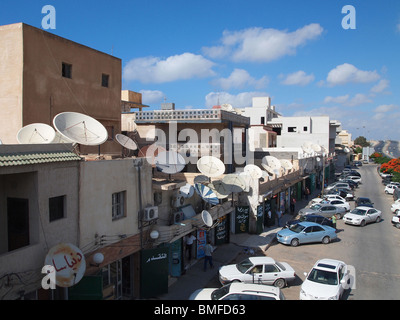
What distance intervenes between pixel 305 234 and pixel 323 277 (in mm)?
7344

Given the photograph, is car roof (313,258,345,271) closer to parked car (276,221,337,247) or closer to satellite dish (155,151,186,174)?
parked car (276,221,337,247)

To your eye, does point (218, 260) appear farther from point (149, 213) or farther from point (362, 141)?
point (362, 141)

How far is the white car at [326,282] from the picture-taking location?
12367 mm

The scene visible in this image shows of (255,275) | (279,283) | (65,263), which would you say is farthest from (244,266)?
(65,263)

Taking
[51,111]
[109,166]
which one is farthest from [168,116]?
[109,166]

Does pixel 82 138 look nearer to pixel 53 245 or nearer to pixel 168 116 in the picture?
pixel 53 245

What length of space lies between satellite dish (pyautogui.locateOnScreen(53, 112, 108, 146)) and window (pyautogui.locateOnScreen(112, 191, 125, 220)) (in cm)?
219

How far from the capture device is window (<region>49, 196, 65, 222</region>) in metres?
9.53

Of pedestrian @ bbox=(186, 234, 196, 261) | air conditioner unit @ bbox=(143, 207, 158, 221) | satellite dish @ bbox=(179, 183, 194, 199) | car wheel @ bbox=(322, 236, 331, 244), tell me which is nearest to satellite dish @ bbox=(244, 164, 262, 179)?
car wheel @ bbox=(322, 236, 331, 244)

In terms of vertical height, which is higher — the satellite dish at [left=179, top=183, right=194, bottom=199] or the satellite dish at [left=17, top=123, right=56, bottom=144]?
the satellite dish at [left=17, top=123, right=56, bottom=144]

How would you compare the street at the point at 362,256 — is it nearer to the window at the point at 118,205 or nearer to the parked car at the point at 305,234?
the parked car at the point at 305,234

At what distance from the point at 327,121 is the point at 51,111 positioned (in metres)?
55.2

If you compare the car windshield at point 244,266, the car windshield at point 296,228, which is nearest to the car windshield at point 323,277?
the car windshield at point 244,266

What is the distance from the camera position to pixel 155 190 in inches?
573
